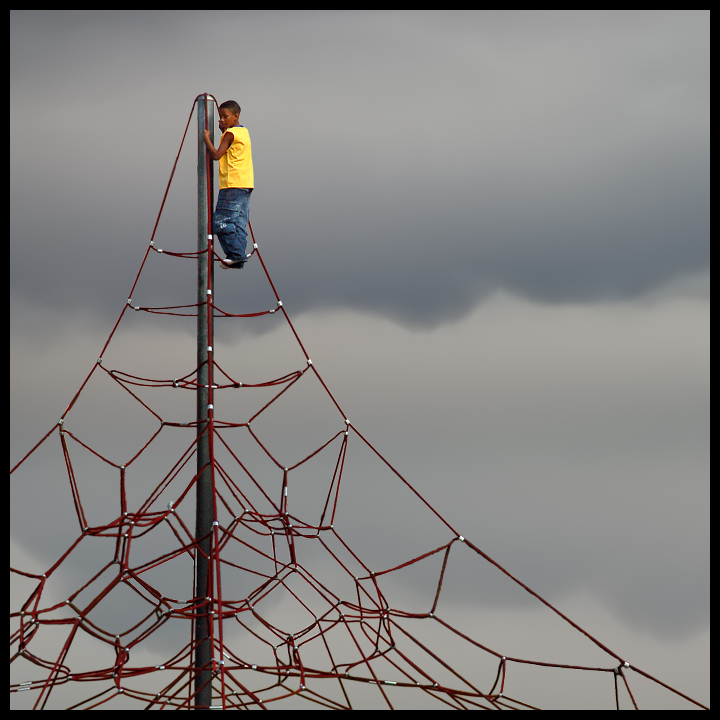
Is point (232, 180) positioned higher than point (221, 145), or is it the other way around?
point (221, 145)

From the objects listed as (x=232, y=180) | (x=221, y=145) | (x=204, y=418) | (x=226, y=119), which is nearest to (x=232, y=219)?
(x=232, y=180)

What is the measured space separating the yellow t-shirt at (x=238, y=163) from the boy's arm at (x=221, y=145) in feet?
0.12

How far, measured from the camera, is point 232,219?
5602mm

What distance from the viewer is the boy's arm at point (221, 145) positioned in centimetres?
552

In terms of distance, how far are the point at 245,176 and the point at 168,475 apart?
1698mm

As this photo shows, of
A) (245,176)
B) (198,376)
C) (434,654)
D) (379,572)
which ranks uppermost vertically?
(245,176)

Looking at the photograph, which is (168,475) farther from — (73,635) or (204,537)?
(73,635)

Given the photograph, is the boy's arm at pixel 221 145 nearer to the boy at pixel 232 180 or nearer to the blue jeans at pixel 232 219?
the boy at pixel 232 180

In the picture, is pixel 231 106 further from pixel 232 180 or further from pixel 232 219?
pixel 232 219

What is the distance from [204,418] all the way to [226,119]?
5.37ft
